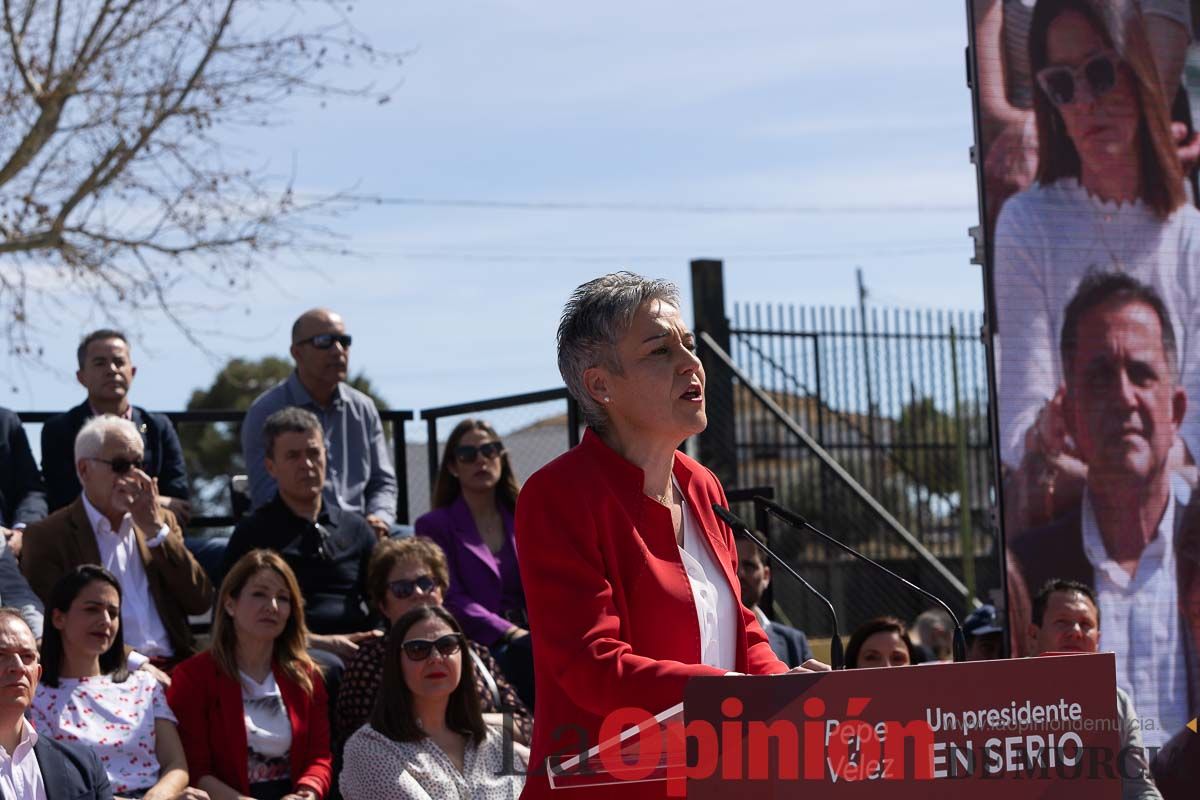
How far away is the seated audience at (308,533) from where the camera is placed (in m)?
6.61

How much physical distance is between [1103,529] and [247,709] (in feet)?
11.1

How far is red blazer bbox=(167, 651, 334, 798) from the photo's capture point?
5672 millimetres

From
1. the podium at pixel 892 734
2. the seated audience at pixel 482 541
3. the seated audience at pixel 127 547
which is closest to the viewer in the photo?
the podium at pixel 892 734

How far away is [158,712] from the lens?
557cm

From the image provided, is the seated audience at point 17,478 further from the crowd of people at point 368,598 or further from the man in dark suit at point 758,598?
the man in dark suit at point 758,598

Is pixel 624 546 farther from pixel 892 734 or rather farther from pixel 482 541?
pixel 482 541

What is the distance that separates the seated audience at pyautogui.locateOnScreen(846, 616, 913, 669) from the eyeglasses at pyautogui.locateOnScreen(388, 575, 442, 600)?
68.7 inches

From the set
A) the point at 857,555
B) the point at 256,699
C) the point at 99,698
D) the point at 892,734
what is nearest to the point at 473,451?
the point at 256,699

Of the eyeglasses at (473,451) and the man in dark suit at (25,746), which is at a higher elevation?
the eyeglasses at (473,451)

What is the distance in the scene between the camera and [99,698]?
5.44 meters

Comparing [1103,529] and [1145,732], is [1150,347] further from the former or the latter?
[1145,732]

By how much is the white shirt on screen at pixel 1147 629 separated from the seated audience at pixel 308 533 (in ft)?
9.69

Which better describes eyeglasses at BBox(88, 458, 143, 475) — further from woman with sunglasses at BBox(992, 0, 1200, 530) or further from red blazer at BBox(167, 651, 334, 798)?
woman with sunglasses at BBox(992, 0, 1200, 530)

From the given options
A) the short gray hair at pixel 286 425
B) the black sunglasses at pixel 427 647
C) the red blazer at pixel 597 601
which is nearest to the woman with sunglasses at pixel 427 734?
the black sunglasses at pixel 427 647
